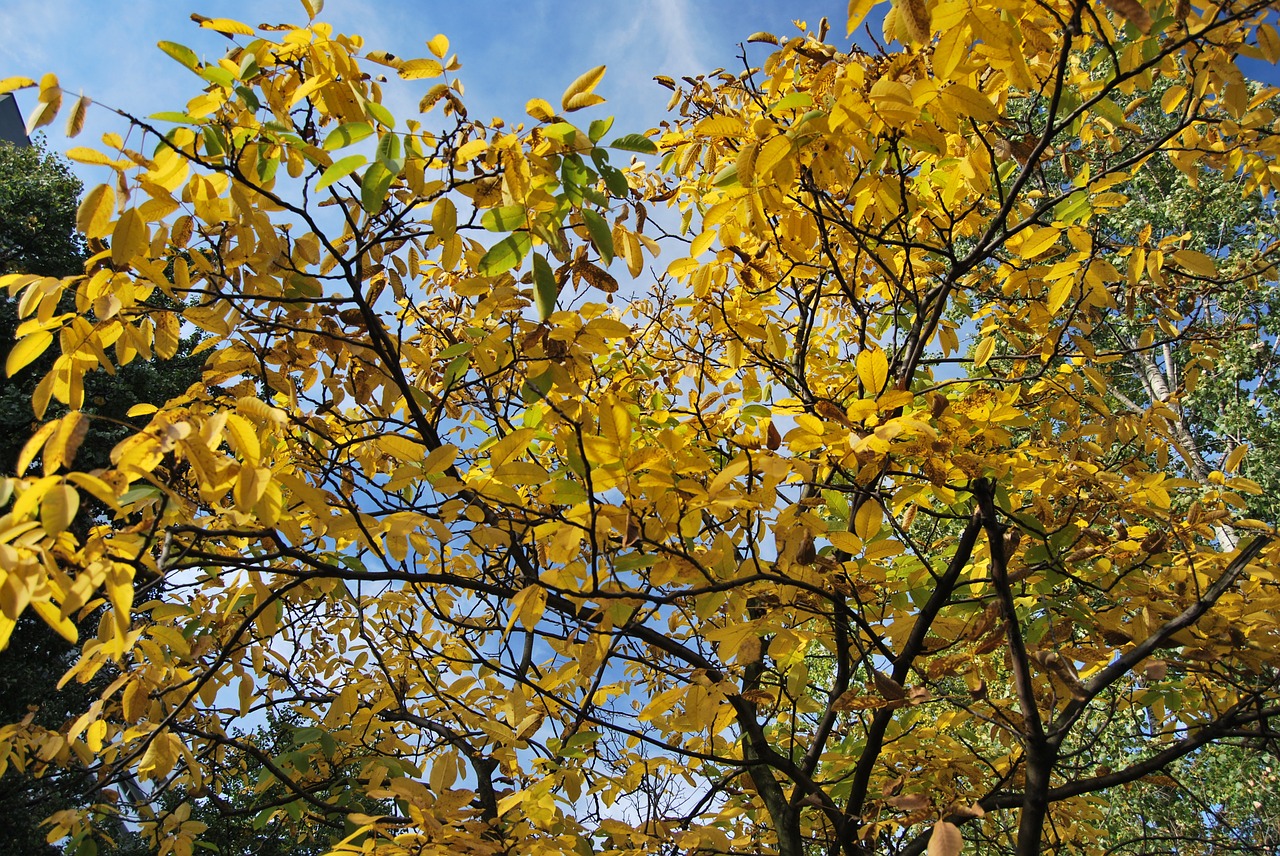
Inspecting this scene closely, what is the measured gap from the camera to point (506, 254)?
1.58m

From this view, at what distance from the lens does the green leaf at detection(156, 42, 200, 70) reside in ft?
4.71

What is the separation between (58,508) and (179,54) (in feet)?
3.05

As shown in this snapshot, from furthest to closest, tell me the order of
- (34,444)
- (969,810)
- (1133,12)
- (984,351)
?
(984,351) < (969,810) < (1133,12) < (34,444)

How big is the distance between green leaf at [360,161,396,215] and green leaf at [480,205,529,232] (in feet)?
0.66

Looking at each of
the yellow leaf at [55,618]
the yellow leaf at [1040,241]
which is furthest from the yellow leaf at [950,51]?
→ the yellow leaf at [55,618]

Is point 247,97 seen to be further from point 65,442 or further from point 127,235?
point 65,442

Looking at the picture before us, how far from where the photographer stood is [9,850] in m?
6.60

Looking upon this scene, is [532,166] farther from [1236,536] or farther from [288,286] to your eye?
[1236,536]

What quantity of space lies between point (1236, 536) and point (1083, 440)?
30.9ft

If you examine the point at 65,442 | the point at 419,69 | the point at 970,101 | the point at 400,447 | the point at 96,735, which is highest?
the point at 970,101

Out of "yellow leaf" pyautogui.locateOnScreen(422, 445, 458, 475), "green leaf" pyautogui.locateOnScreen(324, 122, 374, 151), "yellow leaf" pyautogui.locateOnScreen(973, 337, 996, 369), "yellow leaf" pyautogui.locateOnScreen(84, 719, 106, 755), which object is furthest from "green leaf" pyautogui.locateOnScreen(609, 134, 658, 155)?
"yellow leaf" pyautogui.locateOnScreen(84, 719, 106, 755)

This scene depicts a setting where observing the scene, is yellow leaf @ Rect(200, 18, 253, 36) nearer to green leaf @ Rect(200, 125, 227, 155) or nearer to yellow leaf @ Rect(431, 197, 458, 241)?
green leaf @ Rect(200, 125, 227, 155)

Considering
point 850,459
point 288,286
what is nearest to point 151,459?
point 288,286

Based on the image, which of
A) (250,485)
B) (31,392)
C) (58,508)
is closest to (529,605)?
(250,485)
